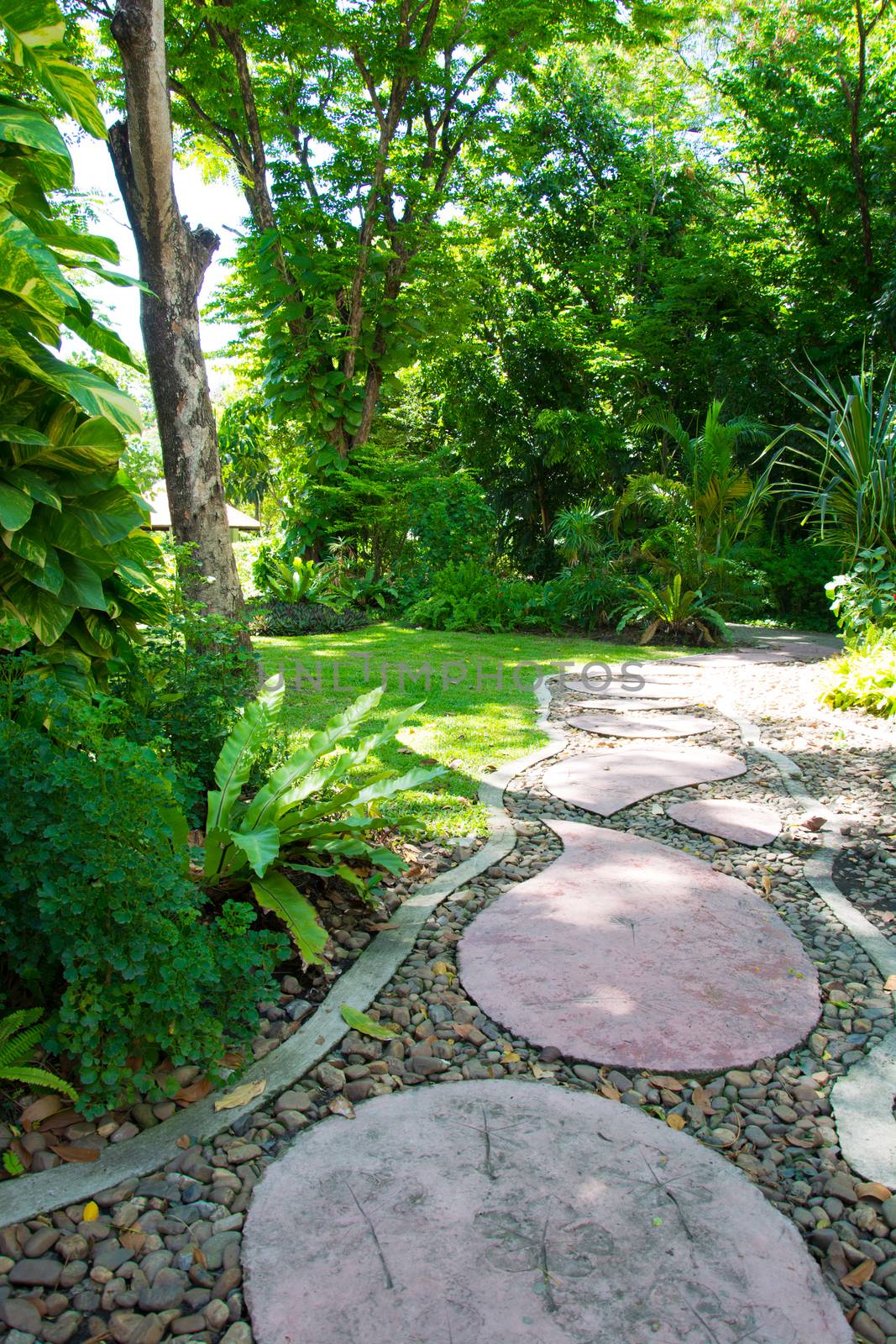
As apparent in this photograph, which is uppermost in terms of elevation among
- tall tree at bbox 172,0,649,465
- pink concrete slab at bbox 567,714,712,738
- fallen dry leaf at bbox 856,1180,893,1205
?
tall tree at bbox 172,0,649,465

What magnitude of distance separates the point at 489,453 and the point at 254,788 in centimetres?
1260

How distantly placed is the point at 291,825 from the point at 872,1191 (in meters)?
1.40

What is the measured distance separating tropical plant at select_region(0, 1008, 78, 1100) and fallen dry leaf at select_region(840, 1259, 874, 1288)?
1.23m

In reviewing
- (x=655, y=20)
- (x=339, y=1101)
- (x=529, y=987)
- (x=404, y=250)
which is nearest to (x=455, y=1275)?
(x=339, y=1101)

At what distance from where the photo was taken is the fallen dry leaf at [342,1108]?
1.50m

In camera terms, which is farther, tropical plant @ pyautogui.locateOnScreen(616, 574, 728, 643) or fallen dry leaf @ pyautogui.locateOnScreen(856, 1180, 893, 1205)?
tropical plant @ pyautogui.locateOnScreen(616, 574, 728, 643)

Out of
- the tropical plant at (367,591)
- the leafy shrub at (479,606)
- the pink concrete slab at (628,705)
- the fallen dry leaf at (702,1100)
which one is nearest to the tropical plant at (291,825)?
the fallen dry leaf at (702,1100)

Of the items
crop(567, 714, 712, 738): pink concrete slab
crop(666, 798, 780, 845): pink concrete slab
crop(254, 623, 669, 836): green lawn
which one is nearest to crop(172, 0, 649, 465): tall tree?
crop(254, 623, 669, 836): green lawn

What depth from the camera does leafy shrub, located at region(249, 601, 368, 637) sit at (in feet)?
29.1

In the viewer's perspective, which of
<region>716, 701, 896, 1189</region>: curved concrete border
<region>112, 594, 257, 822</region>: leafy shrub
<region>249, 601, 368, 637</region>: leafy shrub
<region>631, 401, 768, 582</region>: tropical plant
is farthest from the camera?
<region>249, 601, 368, 637</region>: leafy shrub

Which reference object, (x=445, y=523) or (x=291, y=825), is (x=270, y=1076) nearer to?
(x=291, y=825)

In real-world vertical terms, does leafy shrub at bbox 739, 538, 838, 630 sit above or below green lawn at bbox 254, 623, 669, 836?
above

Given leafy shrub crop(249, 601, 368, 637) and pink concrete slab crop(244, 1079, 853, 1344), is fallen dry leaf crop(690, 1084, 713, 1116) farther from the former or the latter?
leafy shrub crop(249, 601, 368, 637)

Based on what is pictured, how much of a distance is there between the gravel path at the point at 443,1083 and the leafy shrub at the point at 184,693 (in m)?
0.94
